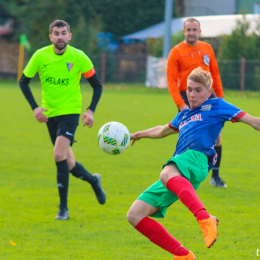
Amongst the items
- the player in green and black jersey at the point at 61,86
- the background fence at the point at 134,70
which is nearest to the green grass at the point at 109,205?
the player in green and black jersey at the point at 61,86

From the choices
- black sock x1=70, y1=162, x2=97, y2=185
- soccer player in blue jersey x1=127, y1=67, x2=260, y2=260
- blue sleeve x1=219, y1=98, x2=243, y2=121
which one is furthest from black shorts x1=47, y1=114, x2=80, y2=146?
blue sleeve x1=219, y1=98, x2=243, y2=121

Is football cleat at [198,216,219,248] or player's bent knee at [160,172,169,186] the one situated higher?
player's bent knee at [160,172,169,186]

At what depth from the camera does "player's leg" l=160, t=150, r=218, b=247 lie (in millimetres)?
3256

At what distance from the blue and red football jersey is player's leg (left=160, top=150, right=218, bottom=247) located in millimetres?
96

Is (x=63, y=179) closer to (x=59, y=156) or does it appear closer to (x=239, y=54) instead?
(x=59, y=156)

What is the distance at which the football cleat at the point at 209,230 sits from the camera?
10.2 ft

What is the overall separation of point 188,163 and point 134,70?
2895 cm

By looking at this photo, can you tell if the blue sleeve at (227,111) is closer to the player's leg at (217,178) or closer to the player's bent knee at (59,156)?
the player's bent knee at (59,156)

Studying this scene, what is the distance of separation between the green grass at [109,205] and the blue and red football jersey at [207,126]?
1.02 m

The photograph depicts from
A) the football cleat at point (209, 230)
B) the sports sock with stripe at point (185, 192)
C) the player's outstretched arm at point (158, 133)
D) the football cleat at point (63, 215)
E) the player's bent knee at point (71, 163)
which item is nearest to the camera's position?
the football cleat at point (209, 230)

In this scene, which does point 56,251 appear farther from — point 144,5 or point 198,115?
point 144,5

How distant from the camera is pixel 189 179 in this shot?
3672 millimetres

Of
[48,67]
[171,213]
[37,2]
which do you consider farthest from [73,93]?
[37,2]

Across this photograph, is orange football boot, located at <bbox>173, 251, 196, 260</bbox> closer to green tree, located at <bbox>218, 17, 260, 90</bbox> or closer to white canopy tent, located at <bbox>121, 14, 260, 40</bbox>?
green tree, located at <bbox>218, 17, 260, 90</bbox>
